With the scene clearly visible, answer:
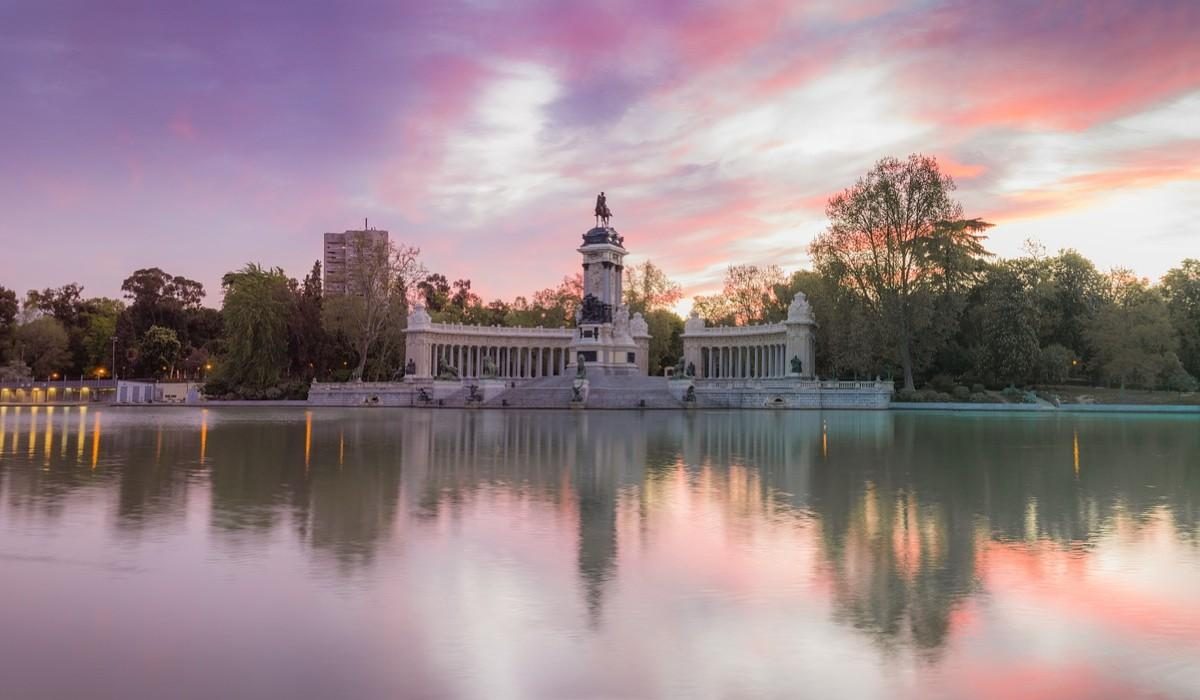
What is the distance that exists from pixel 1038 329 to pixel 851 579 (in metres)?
71.4

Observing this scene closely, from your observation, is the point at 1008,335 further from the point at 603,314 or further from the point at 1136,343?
the point at 603,314

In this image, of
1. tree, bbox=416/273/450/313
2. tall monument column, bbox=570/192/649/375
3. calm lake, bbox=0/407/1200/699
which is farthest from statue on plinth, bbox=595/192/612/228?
calm lake, bbox=0/407/1200/699

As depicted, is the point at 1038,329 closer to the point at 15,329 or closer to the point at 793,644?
the point at 793,644

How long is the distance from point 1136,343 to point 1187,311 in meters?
10.2

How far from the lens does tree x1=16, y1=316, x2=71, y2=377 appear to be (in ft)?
349

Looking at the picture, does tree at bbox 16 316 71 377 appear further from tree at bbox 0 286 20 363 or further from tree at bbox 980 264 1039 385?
tree at bbox 980 264 1039 385

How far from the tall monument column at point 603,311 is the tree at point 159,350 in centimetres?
5922

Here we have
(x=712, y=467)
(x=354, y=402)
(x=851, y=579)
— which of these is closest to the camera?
(x=851, y=579)

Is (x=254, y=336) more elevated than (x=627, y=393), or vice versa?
(x=254, y=336)

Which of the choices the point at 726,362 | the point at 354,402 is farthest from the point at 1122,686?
the point at 726,362

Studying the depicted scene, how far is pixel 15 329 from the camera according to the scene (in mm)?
106062

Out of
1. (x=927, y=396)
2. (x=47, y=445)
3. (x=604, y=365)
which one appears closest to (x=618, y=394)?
(x=604, y=365)

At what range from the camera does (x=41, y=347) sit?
353ft

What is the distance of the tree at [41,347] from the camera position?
10650 centimetres
